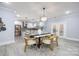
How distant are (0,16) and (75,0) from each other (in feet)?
12.3

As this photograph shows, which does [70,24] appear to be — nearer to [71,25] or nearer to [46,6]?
[71,25]

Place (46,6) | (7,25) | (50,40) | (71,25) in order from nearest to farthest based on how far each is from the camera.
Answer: (46,6) → (50,40) → (7,25) → (71,25)

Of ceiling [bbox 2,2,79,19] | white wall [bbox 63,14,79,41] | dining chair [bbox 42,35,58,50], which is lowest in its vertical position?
dining chair [bbox 42,35,58,50]

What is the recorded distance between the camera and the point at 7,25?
16.3 feet

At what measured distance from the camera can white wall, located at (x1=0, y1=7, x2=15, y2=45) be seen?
4645mm

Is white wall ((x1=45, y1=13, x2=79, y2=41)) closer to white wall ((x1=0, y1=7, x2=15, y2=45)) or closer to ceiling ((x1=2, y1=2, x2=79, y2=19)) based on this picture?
ceiling ((x1=2, y1=2, x2=79, y2=19))

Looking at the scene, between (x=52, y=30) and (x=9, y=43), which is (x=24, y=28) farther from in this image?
(x=52, y=30)

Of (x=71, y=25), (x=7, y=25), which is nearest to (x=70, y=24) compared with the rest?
(x=71, y=25)

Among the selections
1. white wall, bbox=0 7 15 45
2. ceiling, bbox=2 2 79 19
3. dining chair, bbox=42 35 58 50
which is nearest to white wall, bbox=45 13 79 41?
ceiling, bbox=2 2 79 19

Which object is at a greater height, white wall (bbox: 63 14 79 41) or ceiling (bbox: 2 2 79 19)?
ceiling (bbox: 2 2 79 19)

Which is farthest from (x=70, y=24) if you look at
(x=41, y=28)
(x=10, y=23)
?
(x=10, y=23)

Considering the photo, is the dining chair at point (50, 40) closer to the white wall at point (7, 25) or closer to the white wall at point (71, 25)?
the white wall at point (71, 25)

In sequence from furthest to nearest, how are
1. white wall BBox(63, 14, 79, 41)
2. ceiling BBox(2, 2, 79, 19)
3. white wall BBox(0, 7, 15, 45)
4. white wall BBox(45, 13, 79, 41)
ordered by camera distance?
1. white wall BBox(63, 14, 79, 41)
2. white wall BBox(45, 13, 79, 41)
3. white wall BBox(0, 7, 15, 45)
4. ceiling BBox(2, 2, 79, 19)

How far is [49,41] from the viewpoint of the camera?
166 inches
